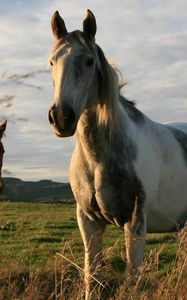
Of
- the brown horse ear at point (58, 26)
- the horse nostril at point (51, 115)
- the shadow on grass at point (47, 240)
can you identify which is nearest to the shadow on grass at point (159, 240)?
the shadow on grass at point (47, 240)

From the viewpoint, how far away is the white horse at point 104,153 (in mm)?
5051

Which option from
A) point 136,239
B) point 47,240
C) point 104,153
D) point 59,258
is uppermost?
point 104,153

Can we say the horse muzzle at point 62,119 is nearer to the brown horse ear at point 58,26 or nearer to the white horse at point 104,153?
A: the white horse at point 104,153

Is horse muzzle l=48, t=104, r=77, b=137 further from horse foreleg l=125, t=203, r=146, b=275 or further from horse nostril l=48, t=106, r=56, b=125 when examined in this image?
horse foreleg l=125, t=203, r=146, b=275

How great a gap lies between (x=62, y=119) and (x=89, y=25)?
48.7 inches

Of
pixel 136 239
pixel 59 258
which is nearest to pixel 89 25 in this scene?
pixel 136 239

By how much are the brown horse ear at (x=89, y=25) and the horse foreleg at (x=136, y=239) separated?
6.35ft

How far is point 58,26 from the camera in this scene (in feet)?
18.1

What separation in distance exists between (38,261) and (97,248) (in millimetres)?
4893

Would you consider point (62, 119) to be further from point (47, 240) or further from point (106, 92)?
point (47, 240)

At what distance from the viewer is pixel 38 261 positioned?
10.6 m

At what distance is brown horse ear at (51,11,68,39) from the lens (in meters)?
5.50

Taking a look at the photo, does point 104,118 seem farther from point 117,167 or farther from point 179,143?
point 179,143

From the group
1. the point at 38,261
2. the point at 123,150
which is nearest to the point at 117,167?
the point at 123,150
